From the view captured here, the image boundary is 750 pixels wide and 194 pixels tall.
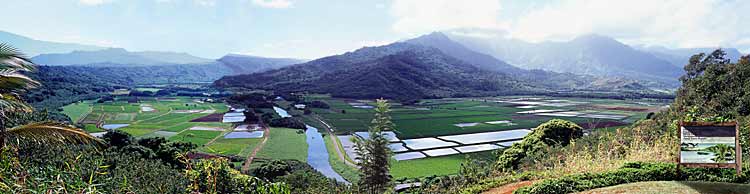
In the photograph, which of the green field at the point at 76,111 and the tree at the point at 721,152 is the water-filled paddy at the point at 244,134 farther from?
the tree at the point at 721,152

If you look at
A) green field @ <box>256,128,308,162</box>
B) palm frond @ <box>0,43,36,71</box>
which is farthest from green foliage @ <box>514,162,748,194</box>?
green field @ <box>256,128,308,162</box>

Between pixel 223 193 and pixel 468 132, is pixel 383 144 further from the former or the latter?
pixel 468 132

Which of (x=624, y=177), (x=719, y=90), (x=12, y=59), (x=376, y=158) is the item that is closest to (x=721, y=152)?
(x=624, y=177)

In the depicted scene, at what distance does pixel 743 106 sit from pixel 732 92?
2.05 meters

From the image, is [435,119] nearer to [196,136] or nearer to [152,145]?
[196,136]

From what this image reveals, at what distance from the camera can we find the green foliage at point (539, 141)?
20.0m

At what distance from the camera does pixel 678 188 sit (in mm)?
6539

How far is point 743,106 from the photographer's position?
50.3ft

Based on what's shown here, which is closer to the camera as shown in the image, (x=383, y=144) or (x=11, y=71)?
(x=11, y=71)

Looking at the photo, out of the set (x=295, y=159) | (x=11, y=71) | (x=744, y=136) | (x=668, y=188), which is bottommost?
(x=295, y=159)

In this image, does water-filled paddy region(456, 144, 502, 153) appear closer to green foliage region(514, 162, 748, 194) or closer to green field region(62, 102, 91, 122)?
green foliage region(514, 162, 748, 194)

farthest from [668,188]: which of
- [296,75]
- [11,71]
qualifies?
[296,75]

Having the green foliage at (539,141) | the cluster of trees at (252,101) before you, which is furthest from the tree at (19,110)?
the cluster of trees at (252,101)

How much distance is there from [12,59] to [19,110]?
775 millimetres
